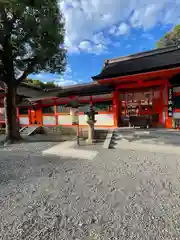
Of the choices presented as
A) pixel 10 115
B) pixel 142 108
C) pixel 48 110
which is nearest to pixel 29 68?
pixel 10 115

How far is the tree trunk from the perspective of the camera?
22.8 feet

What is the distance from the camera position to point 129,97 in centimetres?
848

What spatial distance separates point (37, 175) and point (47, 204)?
1267mm

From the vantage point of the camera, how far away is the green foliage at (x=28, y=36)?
5637mm

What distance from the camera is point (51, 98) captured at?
31.8 ft

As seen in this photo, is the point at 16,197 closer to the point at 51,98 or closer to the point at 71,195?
the point at 71,195

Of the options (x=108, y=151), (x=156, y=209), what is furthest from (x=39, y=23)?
(x=156, y=209)

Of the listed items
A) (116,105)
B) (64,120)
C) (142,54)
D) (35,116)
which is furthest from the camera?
(35,116)

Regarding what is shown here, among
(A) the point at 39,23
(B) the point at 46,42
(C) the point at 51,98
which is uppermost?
(A) the point at 39,23

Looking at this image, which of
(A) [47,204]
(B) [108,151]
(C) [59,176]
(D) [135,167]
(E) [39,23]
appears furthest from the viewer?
(E) [39,23]

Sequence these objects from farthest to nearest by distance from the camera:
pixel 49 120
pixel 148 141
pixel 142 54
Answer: pixel 49 120 → pixel 142 54 → pixel 148 141

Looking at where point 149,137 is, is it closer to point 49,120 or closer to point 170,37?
point 49,120

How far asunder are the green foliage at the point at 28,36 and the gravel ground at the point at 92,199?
4965 millimetres

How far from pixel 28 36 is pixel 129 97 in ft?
20.5
